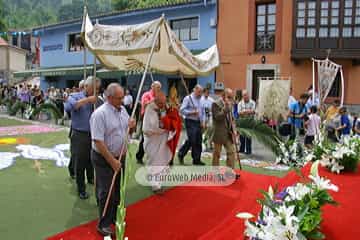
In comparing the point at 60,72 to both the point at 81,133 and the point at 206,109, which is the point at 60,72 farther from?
the point at 81,133

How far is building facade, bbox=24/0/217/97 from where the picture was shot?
15.5 metres

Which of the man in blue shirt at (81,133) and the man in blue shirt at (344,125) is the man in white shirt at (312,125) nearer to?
the man in blue shirt at (344,125)

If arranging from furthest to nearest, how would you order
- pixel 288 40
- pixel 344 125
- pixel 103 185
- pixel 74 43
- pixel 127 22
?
pixel 74 43 < pixel 127 22 < pixel 288 40 < pixel 344 125 < pixel 103 185

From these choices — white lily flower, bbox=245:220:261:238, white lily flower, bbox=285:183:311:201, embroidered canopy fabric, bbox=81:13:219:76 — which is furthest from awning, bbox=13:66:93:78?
white lily flower, bbox=245:220:261:238

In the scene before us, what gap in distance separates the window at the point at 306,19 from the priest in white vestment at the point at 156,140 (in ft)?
33.6

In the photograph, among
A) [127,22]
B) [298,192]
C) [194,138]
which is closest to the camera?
[298,192]

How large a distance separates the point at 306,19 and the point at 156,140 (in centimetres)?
1069

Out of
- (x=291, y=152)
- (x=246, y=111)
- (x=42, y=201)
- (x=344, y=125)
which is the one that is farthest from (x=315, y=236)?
(x=344, y=125)

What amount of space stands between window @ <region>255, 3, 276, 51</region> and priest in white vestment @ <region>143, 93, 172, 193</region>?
33.5 feet

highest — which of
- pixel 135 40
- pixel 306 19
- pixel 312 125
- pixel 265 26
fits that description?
pixel 306 19

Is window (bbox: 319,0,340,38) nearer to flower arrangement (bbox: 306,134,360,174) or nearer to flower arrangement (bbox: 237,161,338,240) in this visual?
flower arrangement (bbox: 306,134,360,174)

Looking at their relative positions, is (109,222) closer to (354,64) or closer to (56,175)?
(56,175)

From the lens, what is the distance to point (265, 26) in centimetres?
1441

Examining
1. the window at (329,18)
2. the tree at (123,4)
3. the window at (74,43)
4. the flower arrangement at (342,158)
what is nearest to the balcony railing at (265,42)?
the window at (329,18)
